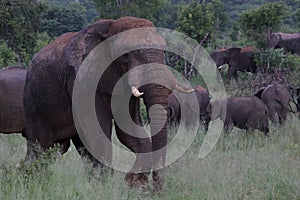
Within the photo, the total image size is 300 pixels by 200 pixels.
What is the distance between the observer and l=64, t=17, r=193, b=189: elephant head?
4.68 metres

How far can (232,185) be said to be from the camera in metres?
5.40

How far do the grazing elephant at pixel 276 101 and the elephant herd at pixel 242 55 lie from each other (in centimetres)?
697

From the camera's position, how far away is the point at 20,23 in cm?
1225

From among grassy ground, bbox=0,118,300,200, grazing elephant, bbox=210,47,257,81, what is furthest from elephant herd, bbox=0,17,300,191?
grazing elephant, bbox=210,47,257,81

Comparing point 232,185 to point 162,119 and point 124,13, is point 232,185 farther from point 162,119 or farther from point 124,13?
point 124,13

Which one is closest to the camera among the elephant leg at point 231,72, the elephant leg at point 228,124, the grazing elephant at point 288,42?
the elephant leg at point 228,124

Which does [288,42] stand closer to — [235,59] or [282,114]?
[235,59]

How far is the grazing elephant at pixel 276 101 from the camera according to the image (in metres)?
10.6

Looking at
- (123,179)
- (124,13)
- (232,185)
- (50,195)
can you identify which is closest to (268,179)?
(232,185)

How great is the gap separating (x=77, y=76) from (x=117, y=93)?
14.7 inches

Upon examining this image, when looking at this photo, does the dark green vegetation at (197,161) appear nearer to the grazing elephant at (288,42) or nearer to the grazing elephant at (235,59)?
the grazing elephant at (288,42)

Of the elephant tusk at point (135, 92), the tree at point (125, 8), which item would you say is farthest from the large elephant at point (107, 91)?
the tree at point (125, 8)

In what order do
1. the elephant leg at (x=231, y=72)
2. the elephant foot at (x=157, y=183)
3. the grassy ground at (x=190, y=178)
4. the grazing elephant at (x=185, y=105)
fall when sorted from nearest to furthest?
1. the grassy ground at (x=190, y=178)
2. the elephant foot at (x=157, y=183)
3. the grazing elephant at (x=185, y=105)
4. the elephant leg at (x=231, y=72)

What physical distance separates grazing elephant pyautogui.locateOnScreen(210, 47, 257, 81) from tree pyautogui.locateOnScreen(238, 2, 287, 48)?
2.70 meters
